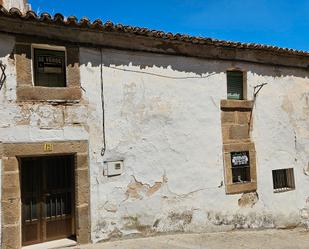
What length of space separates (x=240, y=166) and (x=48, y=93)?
4.96 metres

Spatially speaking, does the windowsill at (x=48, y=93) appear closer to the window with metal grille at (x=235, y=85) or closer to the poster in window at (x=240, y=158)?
the window with metal grille at (x=235, y=85)

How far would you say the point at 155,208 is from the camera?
777 cm

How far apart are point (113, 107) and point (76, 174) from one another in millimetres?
1507

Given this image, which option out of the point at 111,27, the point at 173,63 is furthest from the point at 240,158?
the point at 111,27

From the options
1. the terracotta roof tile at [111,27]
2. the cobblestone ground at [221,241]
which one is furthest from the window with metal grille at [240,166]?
the terracotta roof tile at [111,27]

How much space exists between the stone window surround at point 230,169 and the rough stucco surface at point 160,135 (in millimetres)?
152

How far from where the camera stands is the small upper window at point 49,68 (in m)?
Result: 6.87

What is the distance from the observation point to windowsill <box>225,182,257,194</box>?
28.9 feet

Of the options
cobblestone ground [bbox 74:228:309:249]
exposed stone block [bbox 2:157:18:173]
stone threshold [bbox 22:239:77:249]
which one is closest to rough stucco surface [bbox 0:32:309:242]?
cobblestone ground [bbox 74:228:309:249]

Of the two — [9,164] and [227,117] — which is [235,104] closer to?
[227,117]

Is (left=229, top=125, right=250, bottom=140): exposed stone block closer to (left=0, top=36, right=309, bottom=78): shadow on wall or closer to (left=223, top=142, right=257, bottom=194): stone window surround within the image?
(left=223, top=142, right=257, bottom=194): stone window surround

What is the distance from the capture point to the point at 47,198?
697 cm

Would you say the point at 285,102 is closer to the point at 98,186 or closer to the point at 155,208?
the point at 155,208

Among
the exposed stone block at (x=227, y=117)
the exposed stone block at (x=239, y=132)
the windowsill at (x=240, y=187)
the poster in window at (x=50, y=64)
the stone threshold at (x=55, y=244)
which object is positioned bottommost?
the stone threshold at (x=55, y=244)
